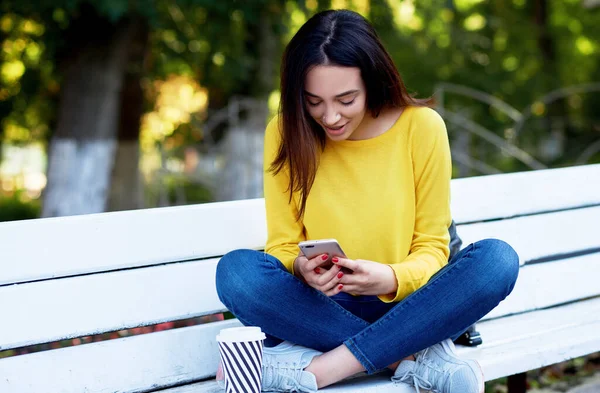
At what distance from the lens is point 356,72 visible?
2.41m

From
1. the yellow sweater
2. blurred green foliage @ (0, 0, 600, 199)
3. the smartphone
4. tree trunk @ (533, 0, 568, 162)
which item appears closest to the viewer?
the smartphone

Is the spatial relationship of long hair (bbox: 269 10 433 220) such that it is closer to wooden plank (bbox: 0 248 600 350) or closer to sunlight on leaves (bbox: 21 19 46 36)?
wooden plank (bbox: 0 248 600 350)

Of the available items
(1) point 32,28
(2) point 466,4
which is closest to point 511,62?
(2) point 466,4

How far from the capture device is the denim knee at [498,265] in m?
2.28

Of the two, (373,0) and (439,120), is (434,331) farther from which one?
(373,0)

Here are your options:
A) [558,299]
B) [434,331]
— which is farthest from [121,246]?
[558,299]

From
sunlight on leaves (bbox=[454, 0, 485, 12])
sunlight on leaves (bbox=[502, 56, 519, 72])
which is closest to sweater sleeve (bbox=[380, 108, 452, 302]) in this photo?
sunlight on leaves (bbox=[454, 0, 485, 12])

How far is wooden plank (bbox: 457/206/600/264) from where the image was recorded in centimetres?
316

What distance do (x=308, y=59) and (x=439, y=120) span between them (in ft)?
1.56

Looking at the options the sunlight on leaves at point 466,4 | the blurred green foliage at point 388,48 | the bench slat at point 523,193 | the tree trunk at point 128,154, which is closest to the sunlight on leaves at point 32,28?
the blurred green foliage at point 388,48

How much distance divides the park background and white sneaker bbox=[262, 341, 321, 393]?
113 cm

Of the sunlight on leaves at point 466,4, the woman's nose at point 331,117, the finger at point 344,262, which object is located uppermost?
the sunlight on leaves at point 466,4

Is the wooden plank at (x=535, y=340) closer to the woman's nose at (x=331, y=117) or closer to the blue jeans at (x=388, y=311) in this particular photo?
the blue jeans at (x=388, y=311)

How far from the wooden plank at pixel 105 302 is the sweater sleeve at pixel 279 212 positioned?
0.67 ft
